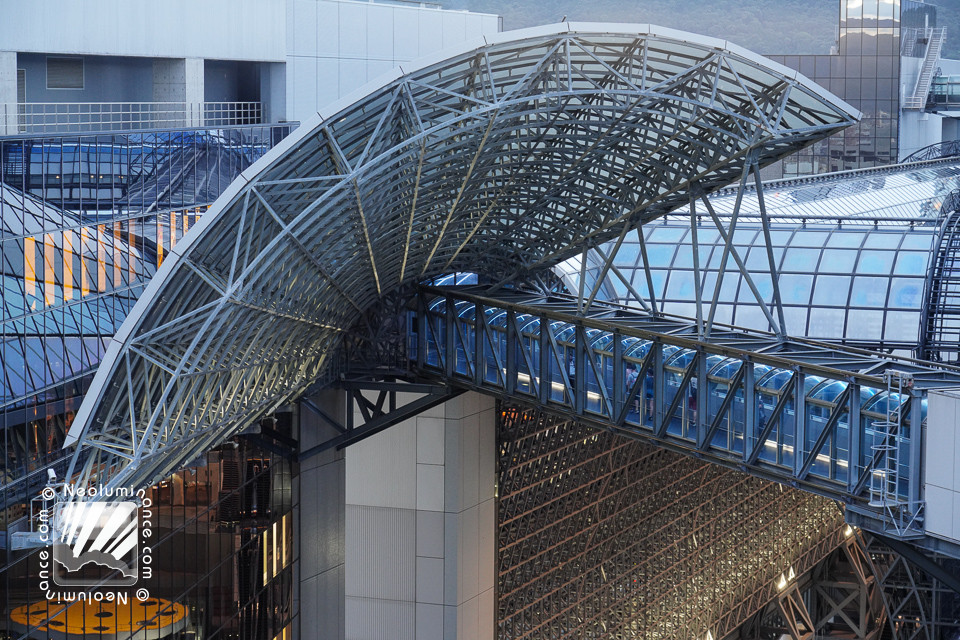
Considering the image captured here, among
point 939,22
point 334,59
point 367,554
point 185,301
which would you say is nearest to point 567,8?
point 939,22

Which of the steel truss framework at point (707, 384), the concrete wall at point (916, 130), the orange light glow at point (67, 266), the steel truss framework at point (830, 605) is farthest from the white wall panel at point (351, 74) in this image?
the concrete wall at point (916, 130)

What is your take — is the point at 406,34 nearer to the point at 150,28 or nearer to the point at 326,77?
the point at 326,77

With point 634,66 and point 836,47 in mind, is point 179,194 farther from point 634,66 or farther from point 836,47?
point 836,47

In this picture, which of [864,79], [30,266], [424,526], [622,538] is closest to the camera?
[30,266]

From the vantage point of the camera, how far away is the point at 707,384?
2328 centimetres

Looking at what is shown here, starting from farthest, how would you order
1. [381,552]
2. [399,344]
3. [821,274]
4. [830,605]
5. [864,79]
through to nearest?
[864,79]
[830,605]
[821,274]
[381,552]
[399,344]

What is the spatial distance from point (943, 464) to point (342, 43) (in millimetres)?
27603

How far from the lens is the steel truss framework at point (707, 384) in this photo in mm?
19594

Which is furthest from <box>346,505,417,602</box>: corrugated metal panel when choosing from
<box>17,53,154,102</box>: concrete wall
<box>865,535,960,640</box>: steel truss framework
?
<box>865,535,960,640</box>: steel truss framework

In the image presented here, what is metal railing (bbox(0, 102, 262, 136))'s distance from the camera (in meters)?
28.9

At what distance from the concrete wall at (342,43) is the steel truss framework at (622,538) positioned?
13365mm
